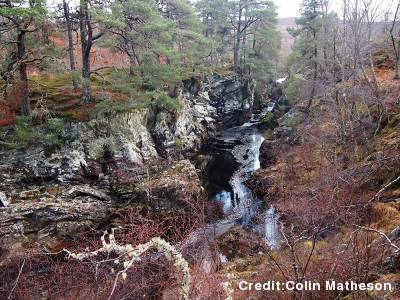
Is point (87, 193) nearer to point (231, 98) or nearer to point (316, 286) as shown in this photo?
point (316, 286)

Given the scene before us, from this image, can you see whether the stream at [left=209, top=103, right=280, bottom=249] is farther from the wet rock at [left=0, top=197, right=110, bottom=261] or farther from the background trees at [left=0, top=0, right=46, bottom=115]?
the background trees at [left=0, top=0, right=46, bottom=115]

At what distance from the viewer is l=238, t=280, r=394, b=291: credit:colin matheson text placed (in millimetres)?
6117

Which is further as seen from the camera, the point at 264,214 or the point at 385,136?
the point at 264,214

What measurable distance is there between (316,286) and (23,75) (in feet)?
48.6

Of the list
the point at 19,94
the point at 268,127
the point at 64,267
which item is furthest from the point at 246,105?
the point at 64,267

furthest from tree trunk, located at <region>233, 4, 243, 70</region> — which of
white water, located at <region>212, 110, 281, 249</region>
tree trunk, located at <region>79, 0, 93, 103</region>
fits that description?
tree trunk, located at <region>79, 0, 93, 103</region>

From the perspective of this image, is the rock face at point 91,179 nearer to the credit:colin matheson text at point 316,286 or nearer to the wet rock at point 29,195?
the wet rock at point 29,195

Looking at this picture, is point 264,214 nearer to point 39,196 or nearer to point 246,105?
point 39,196

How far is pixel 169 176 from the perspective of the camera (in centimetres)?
1764

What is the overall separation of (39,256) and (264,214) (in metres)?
10.1

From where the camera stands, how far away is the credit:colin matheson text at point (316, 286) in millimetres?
6117

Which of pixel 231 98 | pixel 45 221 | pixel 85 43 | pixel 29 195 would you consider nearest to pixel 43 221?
pixel 45 221

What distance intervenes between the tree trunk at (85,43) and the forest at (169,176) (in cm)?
9

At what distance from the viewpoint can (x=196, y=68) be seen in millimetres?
30109
